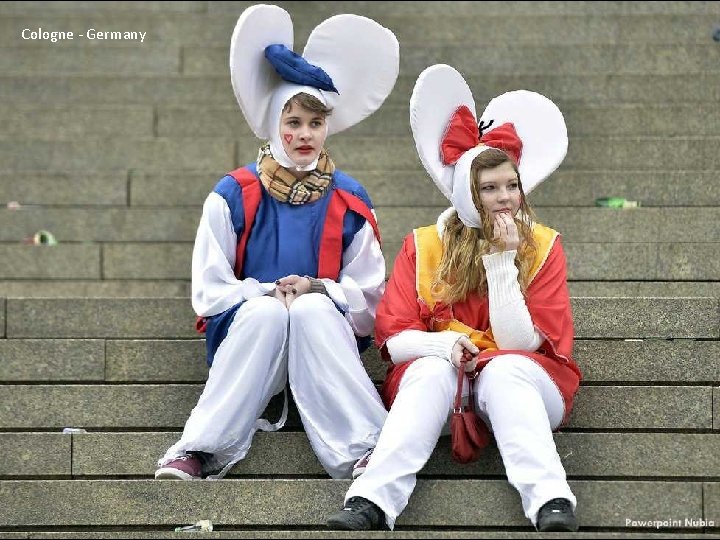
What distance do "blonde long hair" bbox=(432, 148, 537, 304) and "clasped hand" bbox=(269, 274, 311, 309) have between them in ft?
1.59

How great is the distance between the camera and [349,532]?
5.51 meters

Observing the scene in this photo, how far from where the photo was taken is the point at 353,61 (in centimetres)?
673

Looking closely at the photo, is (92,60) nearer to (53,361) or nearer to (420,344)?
(53,361)

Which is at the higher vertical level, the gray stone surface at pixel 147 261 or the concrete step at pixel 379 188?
the concrete step at pixel 379 188

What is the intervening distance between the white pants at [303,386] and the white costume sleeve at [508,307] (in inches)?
21.0

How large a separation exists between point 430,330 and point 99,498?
1.30 metres

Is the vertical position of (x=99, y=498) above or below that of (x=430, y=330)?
below

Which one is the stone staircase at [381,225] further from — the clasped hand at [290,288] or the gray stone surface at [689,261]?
the clasped hand at [290,288]

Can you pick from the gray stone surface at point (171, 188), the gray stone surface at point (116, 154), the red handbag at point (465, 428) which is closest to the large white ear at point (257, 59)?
the red handbag at point (465, 428)

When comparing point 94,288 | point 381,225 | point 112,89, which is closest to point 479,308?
point 381,225

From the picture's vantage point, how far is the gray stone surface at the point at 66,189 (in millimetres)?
8953

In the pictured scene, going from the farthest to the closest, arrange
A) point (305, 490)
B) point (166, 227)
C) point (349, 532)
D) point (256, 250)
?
1. point (166, 227)
2. point (256, 250)
3. point (305, 490)
4. point (349, 532)

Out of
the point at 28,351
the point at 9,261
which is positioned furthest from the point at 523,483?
the point at 9,261

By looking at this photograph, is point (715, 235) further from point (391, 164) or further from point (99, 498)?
point (99, 498)
